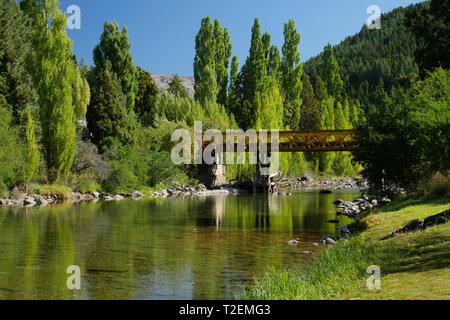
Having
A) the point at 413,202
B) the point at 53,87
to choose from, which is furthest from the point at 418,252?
the point at 53,87

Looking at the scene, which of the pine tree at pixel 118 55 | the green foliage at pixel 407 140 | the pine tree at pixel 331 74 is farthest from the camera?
the pine tree at pixel 331 74

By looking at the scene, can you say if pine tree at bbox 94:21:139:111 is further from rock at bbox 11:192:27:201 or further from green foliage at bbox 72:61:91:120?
rock at bbox 11:192:27:201

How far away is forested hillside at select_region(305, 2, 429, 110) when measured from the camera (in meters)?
135

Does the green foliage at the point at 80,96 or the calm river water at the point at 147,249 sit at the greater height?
the green foliage at the point at 80,96

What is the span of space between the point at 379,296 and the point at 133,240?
10971 mm

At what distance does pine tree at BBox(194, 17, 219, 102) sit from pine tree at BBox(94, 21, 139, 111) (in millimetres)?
10058

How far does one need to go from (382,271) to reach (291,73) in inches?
2243

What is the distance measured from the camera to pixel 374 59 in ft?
508

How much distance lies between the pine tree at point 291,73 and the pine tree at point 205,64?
10.4 m

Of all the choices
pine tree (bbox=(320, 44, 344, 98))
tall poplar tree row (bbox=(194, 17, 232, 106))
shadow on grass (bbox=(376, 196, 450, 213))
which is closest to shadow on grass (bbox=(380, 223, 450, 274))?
shadow on grass (bbox=(376, 196, 450, 213))

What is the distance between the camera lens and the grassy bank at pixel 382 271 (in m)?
8.58

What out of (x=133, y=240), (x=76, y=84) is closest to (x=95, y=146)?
(x=76, y=84)

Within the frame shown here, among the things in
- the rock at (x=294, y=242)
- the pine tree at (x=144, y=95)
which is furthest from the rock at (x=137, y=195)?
the rock at (x=294, y=242)

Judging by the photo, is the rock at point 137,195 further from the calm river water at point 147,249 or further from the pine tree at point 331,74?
the pine tree at point 331,74
